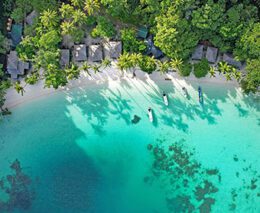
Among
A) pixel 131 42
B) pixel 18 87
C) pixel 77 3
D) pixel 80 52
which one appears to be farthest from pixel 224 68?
pixel 18 87

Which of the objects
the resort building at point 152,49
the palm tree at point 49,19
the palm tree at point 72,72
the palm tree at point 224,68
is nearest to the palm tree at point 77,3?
the palm tree at point 49,19

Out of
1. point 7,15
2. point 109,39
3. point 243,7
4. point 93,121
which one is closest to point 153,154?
point 93,121

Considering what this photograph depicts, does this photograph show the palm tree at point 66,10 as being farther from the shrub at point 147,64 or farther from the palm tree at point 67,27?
the shrub at point 147,64

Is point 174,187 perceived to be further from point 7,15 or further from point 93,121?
point 7,15

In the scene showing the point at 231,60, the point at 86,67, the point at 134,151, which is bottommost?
the point at 134,151

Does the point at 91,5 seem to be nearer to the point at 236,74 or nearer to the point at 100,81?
the point at 100,81

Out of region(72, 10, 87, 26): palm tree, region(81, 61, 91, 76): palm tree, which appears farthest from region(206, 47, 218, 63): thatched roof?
region(72, 10, 87, 26): palm tree

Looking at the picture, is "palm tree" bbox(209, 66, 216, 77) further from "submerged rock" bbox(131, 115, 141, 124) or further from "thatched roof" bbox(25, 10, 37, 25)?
"thatched roof" bbox(25, 10, 37, 25)
